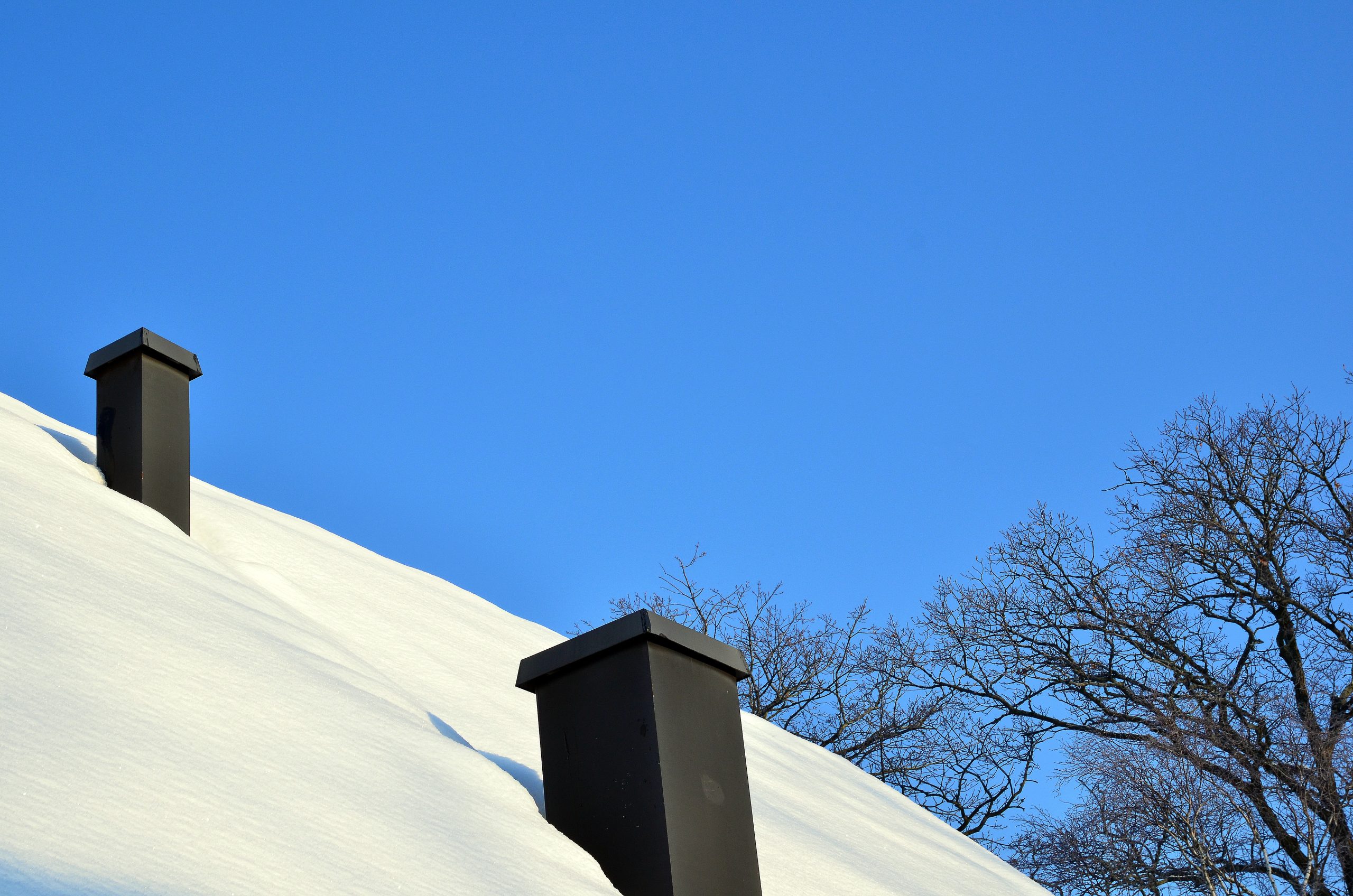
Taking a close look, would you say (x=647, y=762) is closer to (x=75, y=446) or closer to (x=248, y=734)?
(x=248, y=734)

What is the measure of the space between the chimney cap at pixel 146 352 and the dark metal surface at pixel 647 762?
2091 millimetres

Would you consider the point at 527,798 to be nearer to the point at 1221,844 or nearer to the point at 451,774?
the point at 451,774

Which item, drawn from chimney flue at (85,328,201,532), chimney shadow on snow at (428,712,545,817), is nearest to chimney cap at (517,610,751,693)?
chimney shadow on snow at (428,712,545,817)

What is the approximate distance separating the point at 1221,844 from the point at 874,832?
896 cm

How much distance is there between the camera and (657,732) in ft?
7.77

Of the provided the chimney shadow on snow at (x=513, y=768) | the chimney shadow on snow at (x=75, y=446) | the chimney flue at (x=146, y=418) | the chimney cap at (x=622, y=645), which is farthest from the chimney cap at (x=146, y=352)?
the chimney cap at (x=622, y=645)

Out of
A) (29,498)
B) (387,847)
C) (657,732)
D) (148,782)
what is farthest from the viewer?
(29,498)

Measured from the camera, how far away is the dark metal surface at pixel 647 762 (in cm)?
233

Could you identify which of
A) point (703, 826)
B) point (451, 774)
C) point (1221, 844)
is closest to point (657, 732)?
point (703, 826)

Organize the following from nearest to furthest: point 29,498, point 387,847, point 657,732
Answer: point 387,847 → point 657,732 → point 29,498

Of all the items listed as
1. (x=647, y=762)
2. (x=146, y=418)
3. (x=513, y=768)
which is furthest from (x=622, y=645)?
(x=146, y=418)

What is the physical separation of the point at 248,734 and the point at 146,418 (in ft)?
7.23

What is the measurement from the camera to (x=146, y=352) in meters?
3.86

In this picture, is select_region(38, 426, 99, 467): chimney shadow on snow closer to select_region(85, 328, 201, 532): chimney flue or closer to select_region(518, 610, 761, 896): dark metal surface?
select_region(85, 328, 201, 532): chimney flue
